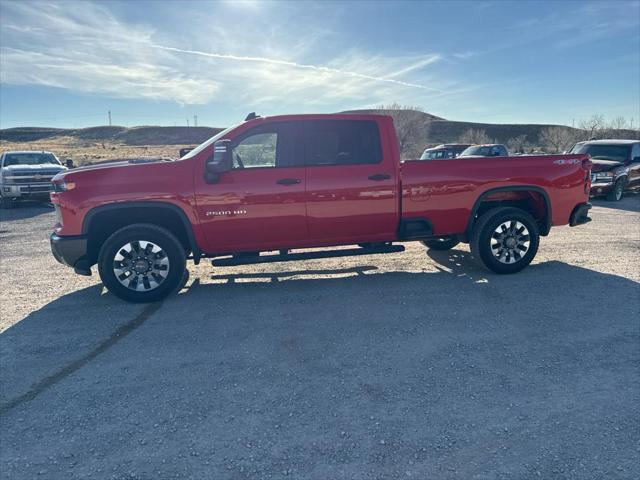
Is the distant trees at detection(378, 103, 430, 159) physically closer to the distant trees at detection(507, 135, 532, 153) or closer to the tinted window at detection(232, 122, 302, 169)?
the distant trees at detection(507, 135, 532, 153)

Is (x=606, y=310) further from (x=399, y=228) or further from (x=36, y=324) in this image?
(x=36, y=324)

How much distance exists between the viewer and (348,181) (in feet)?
16.9

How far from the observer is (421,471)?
7.64 ft

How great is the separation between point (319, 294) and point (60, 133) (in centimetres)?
12082

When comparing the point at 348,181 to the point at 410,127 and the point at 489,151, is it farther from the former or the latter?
the point at 410,127

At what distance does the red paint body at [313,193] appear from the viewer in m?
4.81

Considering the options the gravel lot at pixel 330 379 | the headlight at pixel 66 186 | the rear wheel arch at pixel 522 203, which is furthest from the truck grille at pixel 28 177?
the rear wheel arch at pixel 522 203

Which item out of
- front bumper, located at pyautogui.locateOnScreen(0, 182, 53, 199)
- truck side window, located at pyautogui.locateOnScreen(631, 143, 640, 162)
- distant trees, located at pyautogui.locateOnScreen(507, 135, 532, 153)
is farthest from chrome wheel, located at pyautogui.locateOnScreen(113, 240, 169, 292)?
distant trees, located at pyautogui.locateOnScreen(507, 135, 532, 153)

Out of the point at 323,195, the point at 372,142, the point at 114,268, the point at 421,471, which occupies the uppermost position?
the point at 372,142

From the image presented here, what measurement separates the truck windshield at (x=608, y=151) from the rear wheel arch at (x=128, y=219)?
14184 millimetres

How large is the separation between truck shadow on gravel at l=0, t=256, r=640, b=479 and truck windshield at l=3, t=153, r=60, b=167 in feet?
41.4

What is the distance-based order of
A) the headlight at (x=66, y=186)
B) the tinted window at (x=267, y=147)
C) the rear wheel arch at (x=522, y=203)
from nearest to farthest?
the headlight at (x=66, y=186)
the tinted window at (x=267, y=147)
the rear wheel arch at (x=522, y=203)

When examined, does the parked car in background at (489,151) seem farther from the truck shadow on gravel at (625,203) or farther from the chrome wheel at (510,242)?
the chrome wheel at (510,242)

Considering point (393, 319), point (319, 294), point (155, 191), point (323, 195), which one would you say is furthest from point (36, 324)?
point (393, 319)
